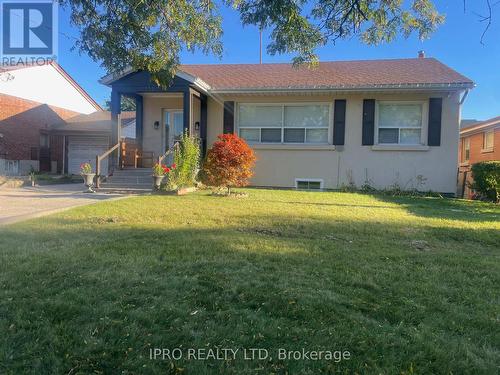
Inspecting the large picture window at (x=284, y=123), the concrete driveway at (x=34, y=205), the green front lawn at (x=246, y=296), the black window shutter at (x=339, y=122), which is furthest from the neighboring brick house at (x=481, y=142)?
the concrete driveway at (x=34, y=205)

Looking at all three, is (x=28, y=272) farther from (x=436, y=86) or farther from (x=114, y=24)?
(x=436, y=86)

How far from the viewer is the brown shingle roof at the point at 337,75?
13461 millimetres

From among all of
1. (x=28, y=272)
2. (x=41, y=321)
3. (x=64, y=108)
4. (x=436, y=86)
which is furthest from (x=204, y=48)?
(x=64, y=108)

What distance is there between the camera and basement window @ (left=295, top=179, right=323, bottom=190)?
14250 mm

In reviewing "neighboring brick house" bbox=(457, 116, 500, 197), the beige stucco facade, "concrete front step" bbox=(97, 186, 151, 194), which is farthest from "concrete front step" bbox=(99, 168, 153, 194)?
"neighboring brick house" bbox=(457, 116, 500, 197)

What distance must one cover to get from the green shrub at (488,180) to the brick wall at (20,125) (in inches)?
803

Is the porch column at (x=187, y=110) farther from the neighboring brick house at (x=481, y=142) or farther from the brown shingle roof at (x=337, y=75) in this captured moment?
the neighboring brick house at (x=481, y=142)

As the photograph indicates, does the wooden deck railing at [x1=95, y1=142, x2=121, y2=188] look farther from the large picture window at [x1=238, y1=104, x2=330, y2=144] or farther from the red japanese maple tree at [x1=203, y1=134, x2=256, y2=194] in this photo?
the large picture window at [x1=238, y1=104, x2=330, y2=144]

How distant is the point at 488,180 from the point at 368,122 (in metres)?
4.02

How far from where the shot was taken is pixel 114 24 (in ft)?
17.8

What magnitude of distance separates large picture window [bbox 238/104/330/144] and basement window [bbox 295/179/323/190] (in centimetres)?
138

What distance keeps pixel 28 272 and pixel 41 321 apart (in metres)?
1.21

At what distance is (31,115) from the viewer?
21.8m

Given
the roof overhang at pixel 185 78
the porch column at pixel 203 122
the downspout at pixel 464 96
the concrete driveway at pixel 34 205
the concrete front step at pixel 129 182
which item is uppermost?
the roof overhang at pixel 185 78
